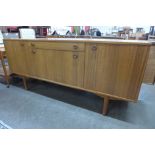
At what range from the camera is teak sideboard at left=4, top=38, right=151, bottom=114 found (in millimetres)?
1188

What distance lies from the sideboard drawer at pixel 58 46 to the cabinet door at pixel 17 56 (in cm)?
22

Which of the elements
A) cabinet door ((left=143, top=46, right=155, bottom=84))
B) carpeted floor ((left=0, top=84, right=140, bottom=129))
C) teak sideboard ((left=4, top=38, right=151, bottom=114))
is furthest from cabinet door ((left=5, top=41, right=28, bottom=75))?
cabinet door ((left=143, top=46, right=155, bottom=84))

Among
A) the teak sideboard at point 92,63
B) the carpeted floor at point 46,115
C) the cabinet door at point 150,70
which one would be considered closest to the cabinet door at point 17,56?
the teak sideboard at point 92,63

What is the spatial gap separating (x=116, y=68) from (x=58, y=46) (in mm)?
682

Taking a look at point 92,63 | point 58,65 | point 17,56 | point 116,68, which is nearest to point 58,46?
point 58,65

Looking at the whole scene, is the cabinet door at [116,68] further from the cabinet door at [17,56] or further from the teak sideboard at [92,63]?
the cabinet door at [17,56]

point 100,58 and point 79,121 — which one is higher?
point 100,58

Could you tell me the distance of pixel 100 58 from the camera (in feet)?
4.29

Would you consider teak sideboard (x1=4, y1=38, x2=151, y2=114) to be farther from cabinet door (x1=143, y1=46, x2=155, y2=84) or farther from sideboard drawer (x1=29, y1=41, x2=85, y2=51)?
cabinet door (x1=143, y1=46, x2=155, y2=84)

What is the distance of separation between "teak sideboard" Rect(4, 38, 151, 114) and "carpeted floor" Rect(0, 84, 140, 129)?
0.21m
